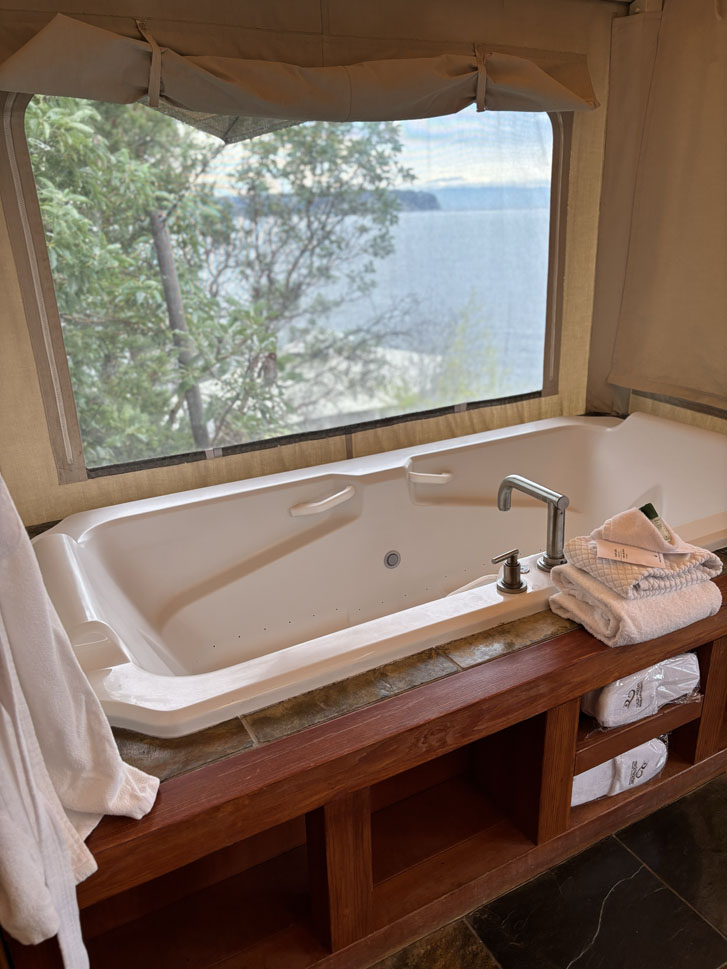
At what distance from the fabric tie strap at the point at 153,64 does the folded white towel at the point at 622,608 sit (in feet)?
4.77

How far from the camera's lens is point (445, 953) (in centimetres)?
142

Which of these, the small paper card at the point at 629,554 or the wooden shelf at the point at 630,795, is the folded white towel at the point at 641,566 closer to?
the small paper card at the point at 629,554

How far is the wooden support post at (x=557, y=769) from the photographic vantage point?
1426mm

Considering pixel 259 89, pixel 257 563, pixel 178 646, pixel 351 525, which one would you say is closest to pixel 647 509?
pixel 351 525

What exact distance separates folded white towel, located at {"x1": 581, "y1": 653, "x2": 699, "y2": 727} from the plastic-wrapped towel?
940mm

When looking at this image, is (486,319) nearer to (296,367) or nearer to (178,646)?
(296,367)

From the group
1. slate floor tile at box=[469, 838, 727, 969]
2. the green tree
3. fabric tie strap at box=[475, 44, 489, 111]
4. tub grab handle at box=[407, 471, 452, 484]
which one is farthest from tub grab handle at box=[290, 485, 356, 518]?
the green tree

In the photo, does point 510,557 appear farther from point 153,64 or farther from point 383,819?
point 153,64

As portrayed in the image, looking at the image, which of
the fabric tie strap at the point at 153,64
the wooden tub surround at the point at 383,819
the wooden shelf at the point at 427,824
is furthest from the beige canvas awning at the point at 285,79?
the wooden shelf at the point at 427,824

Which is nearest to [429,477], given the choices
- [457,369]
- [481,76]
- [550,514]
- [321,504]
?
[321,504]

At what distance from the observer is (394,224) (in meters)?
3.70

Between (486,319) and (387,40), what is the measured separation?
1.35 metres

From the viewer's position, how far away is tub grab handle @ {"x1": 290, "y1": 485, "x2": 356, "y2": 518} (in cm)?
212

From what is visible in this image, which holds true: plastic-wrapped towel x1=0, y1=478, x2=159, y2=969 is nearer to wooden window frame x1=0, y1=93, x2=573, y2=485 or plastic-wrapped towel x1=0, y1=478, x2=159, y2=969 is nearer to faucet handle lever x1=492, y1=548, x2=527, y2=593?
faucet handle lever x1=492, y1=548, x2=527, y2=593
